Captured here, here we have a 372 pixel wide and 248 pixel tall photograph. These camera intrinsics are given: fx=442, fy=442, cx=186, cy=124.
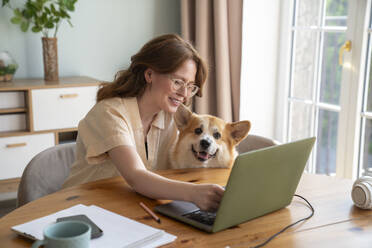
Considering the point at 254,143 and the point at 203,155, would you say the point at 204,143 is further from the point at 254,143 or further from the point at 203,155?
the point at 254,143

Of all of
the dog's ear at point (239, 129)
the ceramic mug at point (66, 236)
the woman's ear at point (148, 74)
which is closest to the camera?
the ceramic mug at point (66, 236)

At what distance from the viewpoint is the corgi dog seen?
1599 mm

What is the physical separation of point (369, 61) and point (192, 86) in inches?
53.6

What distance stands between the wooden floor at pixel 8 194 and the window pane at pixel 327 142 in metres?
2.04

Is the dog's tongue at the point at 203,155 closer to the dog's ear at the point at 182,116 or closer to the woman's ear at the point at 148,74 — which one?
the dog's ear at the point at 182,116

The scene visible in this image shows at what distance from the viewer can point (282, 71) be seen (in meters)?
3.25

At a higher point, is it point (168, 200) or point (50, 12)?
point (50, 12)

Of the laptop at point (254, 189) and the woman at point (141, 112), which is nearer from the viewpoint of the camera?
the laptop at point (254, 189)

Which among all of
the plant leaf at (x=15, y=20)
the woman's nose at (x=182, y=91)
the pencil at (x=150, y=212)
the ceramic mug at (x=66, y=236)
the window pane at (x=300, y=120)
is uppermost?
the plant leaf at (x=15, y=20)

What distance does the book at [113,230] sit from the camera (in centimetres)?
99

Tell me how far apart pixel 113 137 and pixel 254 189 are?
54 cm

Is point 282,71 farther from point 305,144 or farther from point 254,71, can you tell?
point 305,144

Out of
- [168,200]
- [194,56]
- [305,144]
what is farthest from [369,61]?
[168,200]

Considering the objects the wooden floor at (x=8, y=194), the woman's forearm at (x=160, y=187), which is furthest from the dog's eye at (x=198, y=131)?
the wooden floor at (x=8, y=194)
